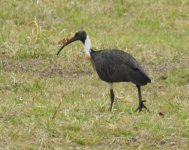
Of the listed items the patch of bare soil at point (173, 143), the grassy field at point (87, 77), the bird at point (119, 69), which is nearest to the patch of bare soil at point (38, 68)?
the grassy field at point (87, 77)

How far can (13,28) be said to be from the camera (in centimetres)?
1880

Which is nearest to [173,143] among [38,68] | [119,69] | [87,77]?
[119,69]

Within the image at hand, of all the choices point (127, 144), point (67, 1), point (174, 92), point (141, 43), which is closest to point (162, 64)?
point (141, 43)

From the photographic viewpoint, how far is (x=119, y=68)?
1192 cm

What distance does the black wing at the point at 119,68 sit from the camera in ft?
38.2

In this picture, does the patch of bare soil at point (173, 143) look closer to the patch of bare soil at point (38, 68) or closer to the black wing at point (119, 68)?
the black wing at point (119, 68)

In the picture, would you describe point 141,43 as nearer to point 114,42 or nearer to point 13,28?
point 114,42

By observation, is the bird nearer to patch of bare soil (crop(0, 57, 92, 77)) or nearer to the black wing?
the black wing

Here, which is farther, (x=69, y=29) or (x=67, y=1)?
(x=67, y=1)

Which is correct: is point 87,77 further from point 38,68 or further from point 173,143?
point 173,143

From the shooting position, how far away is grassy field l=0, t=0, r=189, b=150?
10.1 m

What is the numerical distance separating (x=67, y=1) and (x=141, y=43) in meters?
3.99

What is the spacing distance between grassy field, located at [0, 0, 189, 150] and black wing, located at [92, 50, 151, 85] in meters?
0.47

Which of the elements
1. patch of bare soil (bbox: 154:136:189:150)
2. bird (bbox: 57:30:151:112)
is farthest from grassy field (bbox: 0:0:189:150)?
bird (bbox: 57:30:151:112)
